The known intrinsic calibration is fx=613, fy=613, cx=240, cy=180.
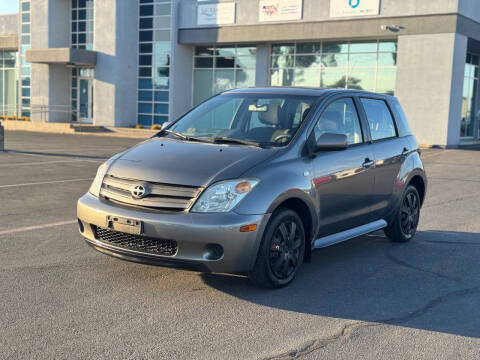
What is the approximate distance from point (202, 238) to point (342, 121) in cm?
241

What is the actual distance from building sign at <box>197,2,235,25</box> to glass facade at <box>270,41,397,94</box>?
2817 mm

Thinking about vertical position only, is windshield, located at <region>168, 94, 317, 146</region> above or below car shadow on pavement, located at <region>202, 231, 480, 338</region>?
above

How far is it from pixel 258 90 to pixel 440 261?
2686 millimetres

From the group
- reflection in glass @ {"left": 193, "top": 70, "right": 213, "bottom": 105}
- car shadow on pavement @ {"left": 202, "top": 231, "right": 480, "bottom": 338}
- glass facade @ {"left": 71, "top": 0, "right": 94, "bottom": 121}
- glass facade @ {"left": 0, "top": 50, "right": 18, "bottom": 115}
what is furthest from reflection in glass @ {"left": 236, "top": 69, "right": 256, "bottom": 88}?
car shadow on pavement @ {"left": 202, "top": 231, "right": 480, "bottom": 338}

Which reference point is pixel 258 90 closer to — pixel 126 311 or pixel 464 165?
pixel 126 311

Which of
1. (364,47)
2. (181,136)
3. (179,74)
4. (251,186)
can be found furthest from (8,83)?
(251,186)

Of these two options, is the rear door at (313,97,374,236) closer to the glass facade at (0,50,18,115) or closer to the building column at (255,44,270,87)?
the building column at (255,44,270,87)

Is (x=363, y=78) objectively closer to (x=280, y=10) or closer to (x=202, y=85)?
(x=280, y=10)

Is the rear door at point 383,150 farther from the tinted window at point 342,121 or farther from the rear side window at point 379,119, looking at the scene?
the tinted window at point 342,121

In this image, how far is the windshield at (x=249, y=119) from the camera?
19.2 ft

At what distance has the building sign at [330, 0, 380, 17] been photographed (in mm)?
27922

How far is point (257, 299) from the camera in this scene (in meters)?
5.05

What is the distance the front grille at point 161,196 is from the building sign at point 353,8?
25.0 metres

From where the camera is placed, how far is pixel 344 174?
20.1ft
